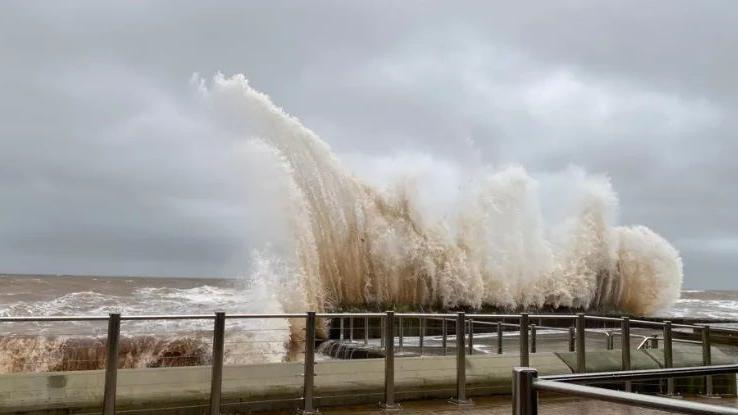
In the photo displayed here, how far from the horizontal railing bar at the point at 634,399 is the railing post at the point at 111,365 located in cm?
479

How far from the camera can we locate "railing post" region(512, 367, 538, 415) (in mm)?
2951

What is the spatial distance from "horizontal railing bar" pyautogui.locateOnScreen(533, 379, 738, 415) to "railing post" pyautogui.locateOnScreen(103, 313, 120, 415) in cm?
479

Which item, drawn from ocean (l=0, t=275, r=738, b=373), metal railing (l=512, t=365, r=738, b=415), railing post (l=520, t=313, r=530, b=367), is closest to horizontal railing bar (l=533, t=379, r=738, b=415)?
metal railing (l=512, t=365, r=738, b=415)

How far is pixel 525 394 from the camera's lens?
9.74ft

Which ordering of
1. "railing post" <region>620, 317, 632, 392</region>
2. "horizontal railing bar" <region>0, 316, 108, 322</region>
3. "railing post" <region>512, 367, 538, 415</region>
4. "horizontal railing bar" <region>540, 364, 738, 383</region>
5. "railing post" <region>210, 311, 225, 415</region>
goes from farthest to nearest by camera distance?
"railing post" <region>620, 317, 632, 392</region>
"railing post" <region>210, 311, 225, 415</region>
"horizontal railing bar" <region>0, 316, 108, 322</region>
"horizontal railing bar" <region>540, 364, 738, 383</region>
"railing post" <region>512, 367, 538, 415</region>

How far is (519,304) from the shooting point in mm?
36688

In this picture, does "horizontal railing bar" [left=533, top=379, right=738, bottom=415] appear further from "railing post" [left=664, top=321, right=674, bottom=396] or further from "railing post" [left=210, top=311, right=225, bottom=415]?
"railing post" [left=664, top=321, right=674, bottom=396]

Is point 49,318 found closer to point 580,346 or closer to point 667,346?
point 580,346

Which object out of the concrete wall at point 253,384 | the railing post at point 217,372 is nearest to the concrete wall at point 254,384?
the concrete wall at point 253,384

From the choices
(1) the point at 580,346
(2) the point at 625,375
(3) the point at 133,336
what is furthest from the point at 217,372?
(3) the point at 133,336

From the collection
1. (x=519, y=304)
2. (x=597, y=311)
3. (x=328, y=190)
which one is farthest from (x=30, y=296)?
(x=597, y=311)

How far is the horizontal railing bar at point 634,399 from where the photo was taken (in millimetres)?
2502

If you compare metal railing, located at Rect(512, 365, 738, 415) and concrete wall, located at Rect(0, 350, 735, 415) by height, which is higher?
metal railing, located at Rect(512, 365, 738, 415)

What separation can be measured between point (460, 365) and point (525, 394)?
582 centimetres
